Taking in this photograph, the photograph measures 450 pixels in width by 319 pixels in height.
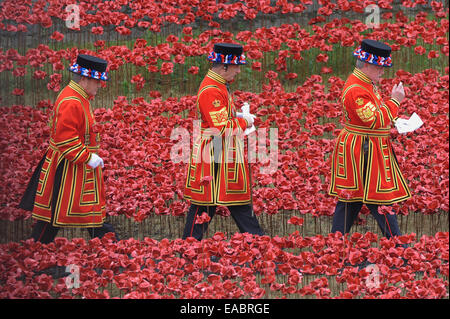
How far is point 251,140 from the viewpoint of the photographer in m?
6.93

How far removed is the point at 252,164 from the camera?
6.85 meters

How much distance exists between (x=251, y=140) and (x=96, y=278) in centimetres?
253

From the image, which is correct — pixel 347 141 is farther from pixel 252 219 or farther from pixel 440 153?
pixel 440 153

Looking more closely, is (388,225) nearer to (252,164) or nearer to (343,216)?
(343,216)

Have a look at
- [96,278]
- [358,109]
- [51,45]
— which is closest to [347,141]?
[358,109]

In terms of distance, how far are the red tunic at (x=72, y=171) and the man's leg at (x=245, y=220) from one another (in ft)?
3.51

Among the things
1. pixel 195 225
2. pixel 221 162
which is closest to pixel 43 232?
pixel 195 225

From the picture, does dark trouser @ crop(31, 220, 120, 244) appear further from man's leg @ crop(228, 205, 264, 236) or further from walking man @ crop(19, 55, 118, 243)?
man's leg @ crop(228, 205, 264, 236)

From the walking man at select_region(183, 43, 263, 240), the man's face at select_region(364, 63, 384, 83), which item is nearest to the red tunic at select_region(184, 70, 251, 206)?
the walking man at select_region(183, 43, 263, 240)

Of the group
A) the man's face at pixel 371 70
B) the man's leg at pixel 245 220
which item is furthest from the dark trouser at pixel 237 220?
the man's face at pixel 371 70

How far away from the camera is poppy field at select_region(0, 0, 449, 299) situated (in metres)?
4.96

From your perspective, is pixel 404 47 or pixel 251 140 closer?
pixel 251 140

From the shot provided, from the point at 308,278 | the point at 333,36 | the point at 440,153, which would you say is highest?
the point at 333,36

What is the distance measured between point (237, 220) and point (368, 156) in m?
1.15
